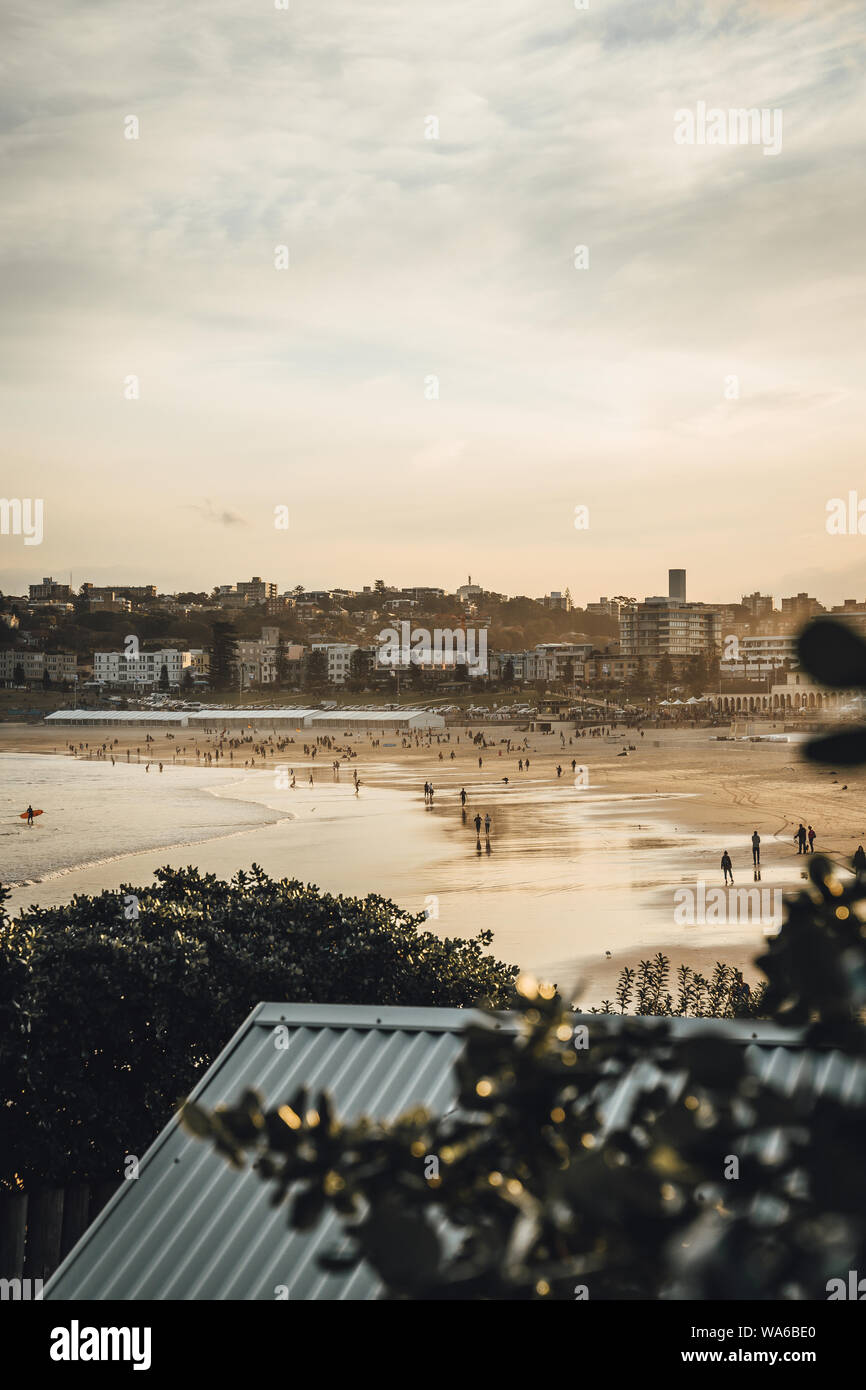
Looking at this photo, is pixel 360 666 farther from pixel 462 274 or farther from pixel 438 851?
pixel 438 851

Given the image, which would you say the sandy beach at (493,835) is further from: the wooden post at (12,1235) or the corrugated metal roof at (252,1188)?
the corrugated metal roof at (252,1188)

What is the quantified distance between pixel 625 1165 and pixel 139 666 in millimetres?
120082

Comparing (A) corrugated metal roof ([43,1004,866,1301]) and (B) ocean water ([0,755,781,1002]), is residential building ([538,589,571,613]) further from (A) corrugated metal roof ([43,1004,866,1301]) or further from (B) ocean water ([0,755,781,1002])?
(A) corrugated metal roof ([43,1004,866,1301])

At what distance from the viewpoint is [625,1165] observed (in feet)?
3.92

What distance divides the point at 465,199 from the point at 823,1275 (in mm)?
58214

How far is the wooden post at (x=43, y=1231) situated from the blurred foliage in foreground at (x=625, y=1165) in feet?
22.5

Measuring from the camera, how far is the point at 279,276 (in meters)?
62.0

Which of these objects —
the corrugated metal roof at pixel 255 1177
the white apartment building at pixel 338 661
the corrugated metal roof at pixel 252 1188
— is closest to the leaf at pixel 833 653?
the corrugated metal roof at pixel 255 1177

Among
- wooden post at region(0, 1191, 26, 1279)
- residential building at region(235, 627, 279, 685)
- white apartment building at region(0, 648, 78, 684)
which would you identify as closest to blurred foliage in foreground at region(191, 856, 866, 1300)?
wooden post at region(0, 1191, 26, 1279)

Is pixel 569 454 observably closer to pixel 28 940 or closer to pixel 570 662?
pixel 570 662

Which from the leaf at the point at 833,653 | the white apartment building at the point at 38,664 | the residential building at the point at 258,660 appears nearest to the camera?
the leaf at the point at 833,653

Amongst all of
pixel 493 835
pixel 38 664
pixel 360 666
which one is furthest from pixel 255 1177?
pixel 38 664

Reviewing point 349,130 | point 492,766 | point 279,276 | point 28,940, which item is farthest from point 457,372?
point 28,940

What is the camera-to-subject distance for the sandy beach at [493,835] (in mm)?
23344
